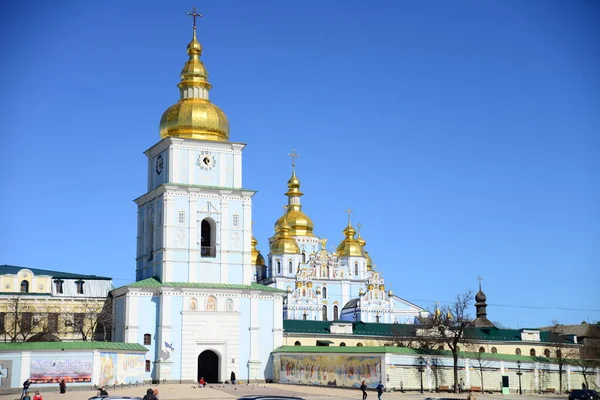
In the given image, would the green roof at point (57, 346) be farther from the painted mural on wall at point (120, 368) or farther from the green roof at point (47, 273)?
the green roof at point (47, 273)

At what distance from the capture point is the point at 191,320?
5284 cm

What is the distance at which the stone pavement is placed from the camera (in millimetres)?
40938

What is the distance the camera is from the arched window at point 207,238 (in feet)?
179

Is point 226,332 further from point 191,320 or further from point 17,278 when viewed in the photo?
point 17,278

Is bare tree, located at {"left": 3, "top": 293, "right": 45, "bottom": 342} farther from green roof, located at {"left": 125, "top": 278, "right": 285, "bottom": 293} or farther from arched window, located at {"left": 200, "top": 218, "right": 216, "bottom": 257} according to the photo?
arched window, located at {"left": 200, "top": 218, "right": 216, "bottom": 257}

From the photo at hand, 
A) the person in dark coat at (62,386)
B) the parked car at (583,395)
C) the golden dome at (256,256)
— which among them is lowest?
the parked car at (583,395)

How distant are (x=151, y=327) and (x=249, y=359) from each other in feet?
18.4

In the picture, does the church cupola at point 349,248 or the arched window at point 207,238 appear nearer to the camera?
the arched window at point 207,238

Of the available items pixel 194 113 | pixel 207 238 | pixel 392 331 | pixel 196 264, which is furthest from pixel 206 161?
pixel 392 331

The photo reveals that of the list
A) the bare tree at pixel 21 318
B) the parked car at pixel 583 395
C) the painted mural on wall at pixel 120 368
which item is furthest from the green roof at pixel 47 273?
the parked car at pixel 583 395

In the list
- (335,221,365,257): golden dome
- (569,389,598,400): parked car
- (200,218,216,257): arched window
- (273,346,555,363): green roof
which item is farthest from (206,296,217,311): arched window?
(335,221,365,257): golden dome

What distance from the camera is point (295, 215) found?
96875mm

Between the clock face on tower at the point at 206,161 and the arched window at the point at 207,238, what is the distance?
293 centimetres

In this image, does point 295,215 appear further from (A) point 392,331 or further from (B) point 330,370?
(B) point 330,370
